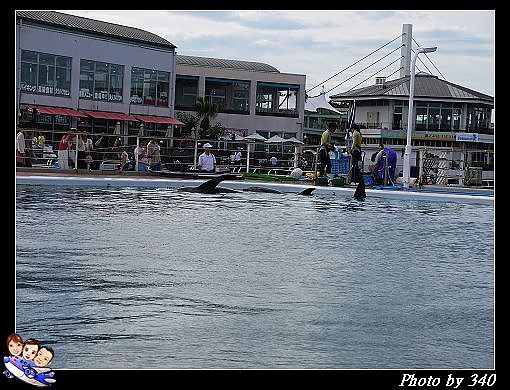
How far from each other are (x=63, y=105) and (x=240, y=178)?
2191 centimetres

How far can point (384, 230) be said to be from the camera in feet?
39.1

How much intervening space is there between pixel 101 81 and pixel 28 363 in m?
40.1

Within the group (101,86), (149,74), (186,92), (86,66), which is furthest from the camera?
(186,92)

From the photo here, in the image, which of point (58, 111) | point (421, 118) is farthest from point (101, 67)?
point (421, 118)

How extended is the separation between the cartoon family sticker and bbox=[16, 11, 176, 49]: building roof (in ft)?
115

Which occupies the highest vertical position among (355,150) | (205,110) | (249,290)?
(205,110)

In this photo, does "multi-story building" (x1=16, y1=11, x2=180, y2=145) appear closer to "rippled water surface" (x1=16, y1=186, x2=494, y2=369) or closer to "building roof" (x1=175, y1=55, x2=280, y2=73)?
"building roof" (x1=175, y1=55, x2=280, y2=73)

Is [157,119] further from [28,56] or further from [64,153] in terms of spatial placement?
[64,153]

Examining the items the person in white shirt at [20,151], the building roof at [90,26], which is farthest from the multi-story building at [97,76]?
the person in white shirt at [20,151]

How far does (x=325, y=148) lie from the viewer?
798 inches

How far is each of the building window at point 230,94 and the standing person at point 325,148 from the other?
34.4 metres

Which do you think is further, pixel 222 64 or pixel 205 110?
pixel 222 64

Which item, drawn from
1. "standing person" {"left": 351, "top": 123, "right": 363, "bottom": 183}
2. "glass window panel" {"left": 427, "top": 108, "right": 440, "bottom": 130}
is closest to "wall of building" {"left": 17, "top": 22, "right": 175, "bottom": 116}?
"standing person" {"left": 351, "top": 123, "right": 363, "bottom": 183}

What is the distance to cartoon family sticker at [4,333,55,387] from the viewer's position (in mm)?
3484
